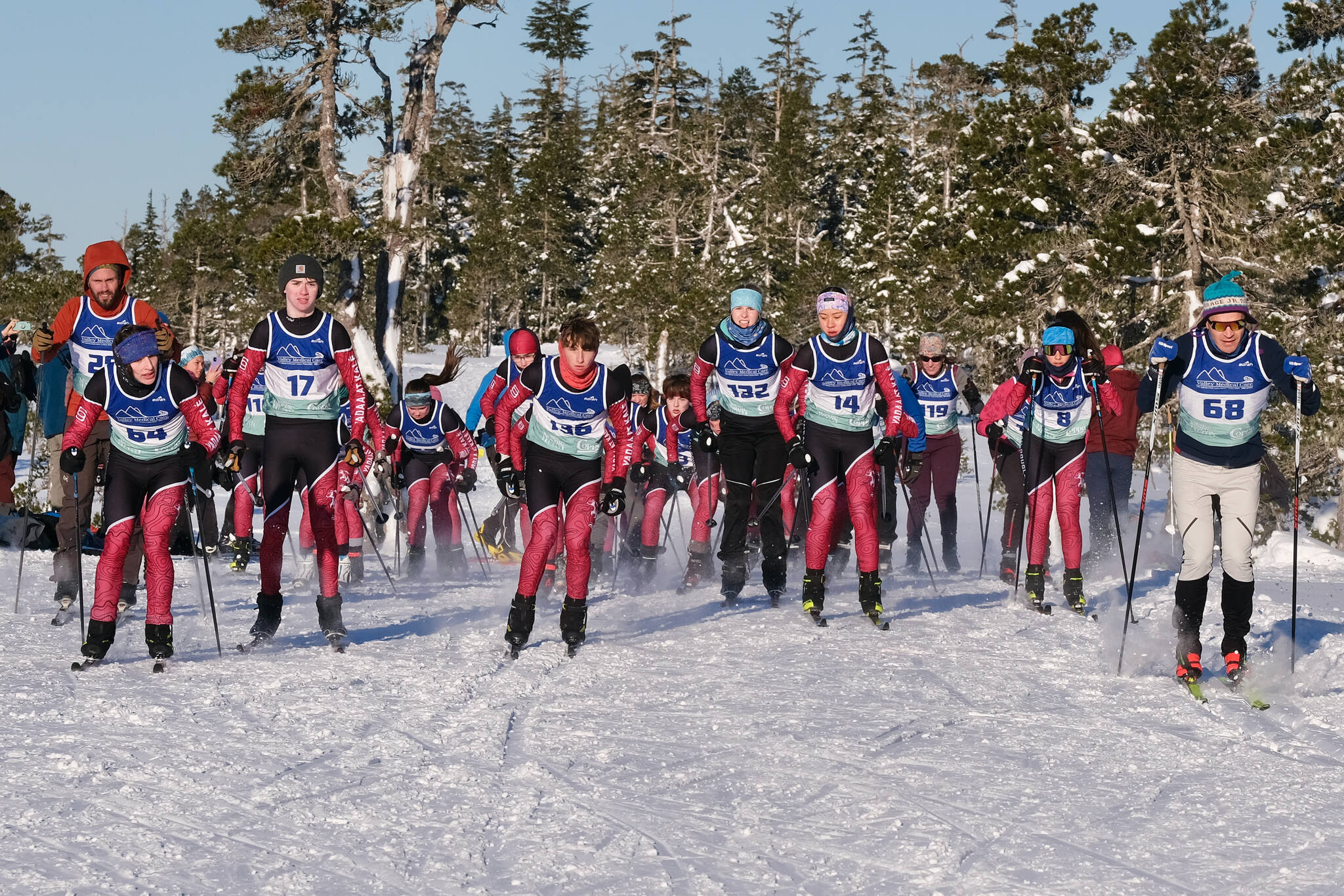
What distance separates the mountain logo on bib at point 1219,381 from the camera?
691 centimetres

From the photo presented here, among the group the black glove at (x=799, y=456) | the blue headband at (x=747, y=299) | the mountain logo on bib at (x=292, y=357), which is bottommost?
the black glove at (x=799, y=456)

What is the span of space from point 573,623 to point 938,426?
569cm

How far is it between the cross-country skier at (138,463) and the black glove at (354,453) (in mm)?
821

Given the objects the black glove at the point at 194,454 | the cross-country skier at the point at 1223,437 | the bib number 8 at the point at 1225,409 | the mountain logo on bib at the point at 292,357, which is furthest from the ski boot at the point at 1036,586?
the black glove at the point at 194,454

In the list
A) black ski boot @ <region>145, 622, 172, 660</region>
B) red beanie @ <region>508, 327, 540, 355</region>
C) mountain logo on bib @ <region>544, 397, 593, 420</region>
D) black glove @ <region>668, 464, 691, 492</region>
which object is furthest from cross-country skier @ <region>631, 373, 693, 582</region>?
→ black ski boot @ <region>145, 622, 172, 660</region>

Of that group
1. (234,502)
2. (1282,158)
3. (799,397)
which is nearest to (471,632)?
(799,397)

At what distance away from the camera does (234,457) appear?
23.2ft

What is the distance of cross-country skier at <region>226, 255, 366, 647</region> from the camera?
740 centimetres

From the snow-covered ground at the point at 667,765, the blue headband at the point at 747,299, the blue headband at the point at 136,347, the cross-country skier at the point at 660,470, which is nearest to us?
the snow-covered ground at the point at 667,765

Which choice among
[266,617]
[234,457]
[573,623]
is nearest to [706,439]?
[573,623]

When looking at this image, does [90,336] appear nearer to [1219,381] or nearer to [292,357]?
[292,357]

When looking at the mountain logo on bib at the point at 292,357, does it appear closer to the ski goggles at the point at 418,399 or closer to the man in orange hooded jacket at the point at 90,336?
the man in orange hooded jacket at the point at 90,336

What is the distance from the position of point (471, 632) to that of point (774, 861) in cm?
459

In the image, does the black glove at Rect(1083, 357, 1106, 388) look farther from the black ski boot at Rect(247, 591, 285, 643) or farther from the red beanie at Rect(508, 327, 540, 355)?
the black ski boot at Rect(247, 591, 285, 643)
